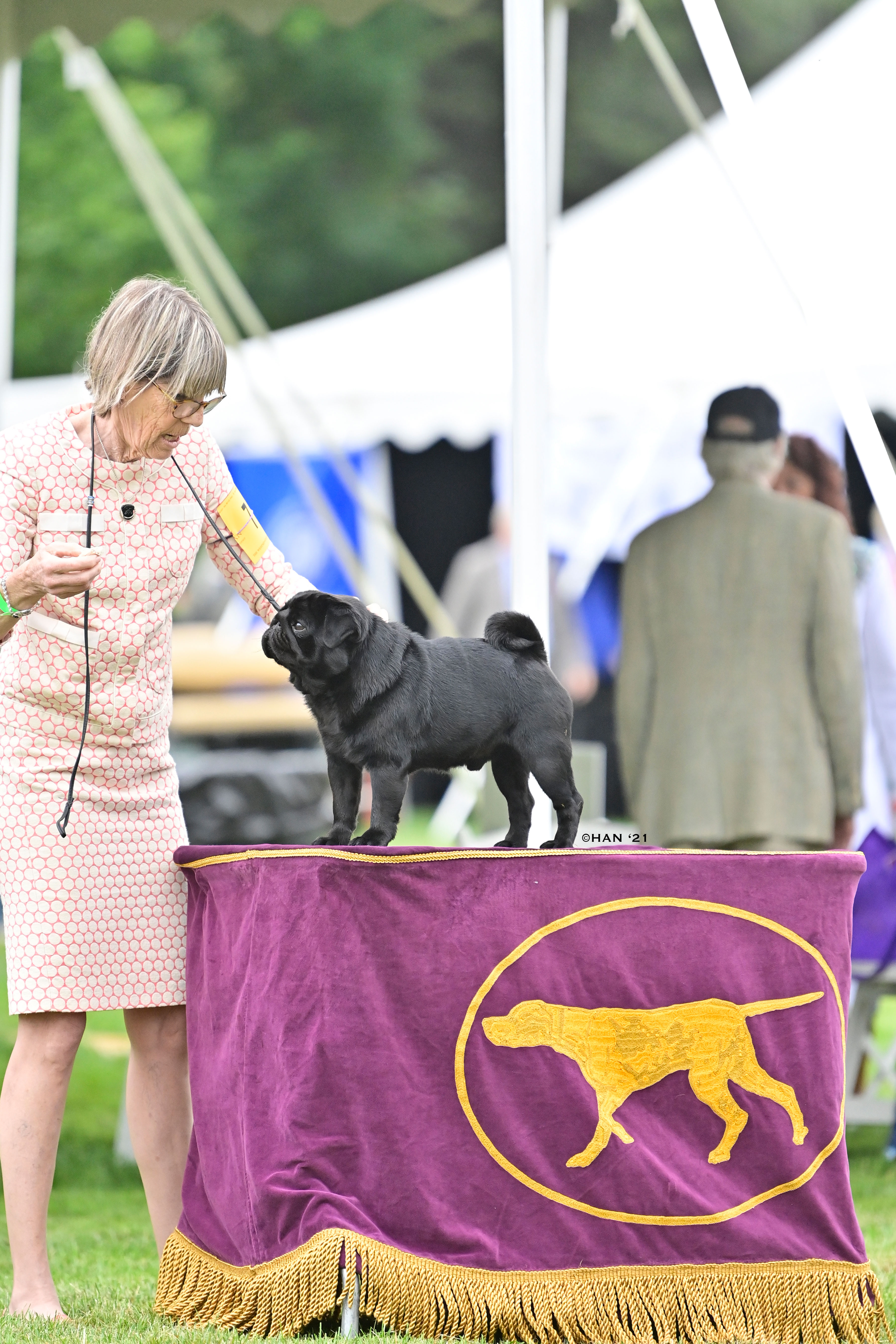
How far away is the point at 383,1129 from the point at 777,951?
60cm

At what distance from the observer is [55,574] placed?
6.88 feet

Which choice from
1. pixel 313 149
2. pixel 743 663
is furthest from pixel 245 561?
pixel 313 149

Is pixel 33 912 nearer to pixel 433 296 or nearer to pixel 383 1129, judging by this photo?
pixel 383 1129

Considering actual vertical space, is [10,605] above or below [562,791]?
above

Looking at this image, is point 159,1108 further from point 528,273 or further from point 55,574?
point 528,273

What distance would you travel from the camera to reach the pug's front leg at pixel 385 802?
86.7 inches

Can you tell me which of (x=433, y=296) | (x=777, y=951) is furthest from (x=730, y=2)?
(x=777, y=951)

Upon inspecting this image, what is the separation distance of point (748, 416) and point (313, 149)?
13766mm

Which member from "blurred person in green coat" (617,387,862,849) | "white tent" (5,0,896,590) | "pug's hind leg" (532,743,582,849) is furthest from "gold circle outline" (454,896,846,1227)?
"white tent" (5,0,896,590)

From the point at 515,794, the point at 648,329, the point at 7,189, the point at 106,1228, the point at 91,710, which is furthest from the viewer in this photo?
the point at 648,329

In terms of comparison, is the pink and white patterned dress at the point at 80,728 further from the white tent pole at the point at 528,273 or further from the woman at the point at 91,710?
the white tent pole at the point at 528,273

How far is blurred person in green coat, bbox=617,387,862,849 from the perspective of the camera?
414 centimetres

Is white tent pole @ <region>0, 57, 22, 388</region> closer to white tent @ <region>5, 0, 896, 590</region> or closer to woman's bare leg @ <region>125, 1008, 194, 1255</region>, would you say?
white tent @ <region>5, 0, 896, 590</region>

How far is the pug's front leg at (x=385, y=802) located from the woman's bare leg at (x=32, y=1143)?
55 centimetres
